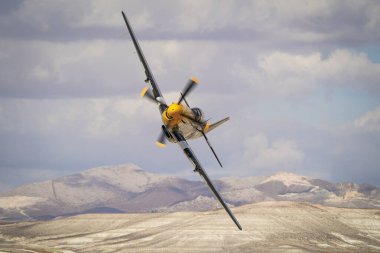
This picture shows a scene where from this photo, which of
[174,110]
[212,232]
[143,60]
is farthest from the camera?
[212,232]

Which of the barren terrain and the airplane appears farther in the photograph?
the barren terrain

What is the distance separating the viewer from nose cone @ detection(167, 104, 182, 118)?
211 feet

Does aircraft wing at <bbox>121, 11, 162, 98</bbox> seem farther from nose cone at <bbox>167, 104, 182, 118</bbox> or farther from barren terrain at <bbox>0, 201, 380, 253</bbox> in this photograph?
barren terrain at <bbox>0, 201, 380, 253</bbox>

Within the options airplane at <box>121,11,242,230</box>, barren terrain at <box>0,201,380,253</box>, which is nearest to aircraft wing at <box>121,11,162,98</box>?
airplane at <box>121,11,242,230</box>

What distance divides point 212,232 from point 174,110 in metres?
83.5

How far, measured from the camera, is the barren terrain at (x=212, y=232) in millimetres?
135875

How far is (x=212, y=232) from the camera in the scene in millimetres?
144125

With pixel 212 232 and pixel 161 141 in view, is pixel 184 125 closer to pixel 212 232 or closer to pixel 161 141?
pixel 161 141

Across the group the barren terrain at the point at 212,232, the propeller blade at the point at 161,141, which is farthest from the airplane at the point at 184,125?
the barren terrain at the point at 212,232

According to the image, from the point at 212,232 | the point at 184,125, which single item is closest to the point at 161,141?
the point at 184,125

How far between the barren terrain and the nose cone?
65.5 meters

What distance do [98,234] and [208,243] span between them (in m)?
41.2

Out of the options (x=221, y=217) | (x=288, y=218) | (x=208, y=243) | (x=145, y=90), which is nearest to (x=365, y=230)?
(x=288, y=218)

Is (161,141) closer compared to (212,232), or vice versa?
(161,141)
